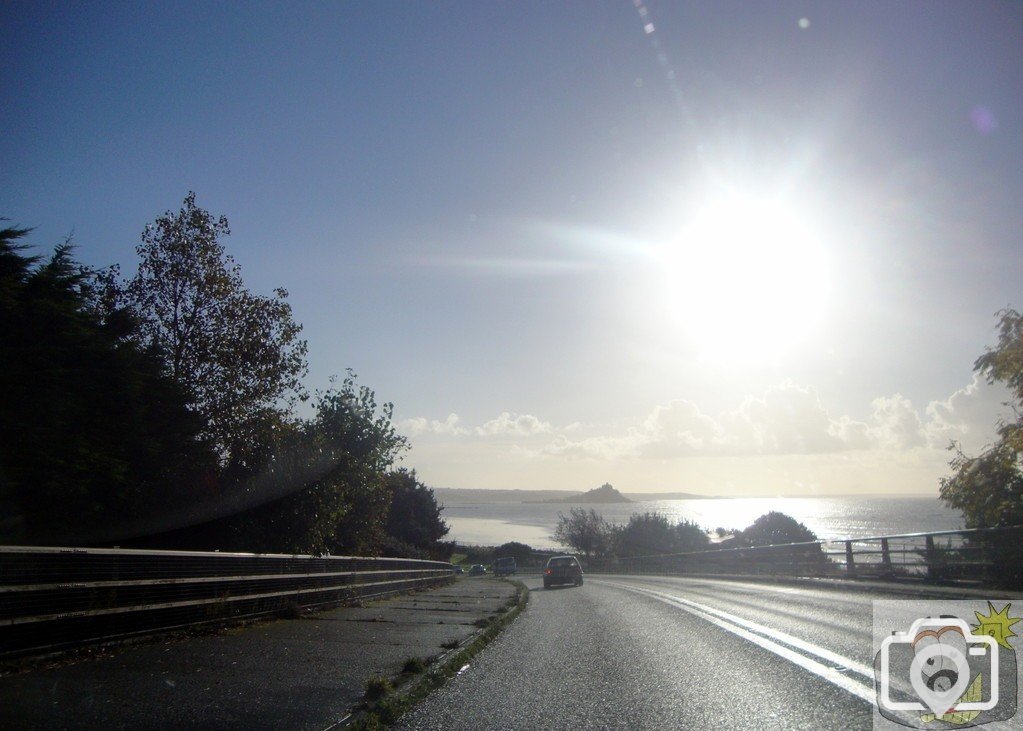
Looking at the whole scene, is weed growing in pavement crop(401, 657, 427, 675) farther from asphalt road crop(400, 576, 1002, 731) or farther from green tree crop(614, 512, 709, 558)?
green tree crop(614, 512, 709, 558)

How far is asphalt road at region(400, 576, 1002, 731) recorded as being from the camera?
17.7 feet

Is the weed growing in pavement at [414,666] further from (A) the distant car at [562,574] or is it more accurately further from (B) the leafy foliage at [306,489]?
(A) the distant car at [562,574]

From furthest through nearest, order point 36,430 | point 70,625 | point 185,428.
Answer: point 185,428 < point 36,430 < point 70,625

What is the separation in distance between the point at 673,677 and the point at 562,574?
25553mm

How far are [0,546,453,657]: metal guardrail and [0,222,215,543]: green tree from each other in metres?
4.88

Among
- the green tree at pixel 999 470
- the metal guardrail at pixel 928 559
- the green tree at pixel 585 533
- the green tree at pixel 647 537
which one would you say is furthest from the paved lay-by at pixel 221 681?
the green tree at pixel 585 533

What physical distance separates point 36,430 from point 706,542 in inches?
2719

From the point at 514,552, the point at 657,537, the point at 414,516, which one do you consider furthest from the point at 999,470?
the point at 514,552

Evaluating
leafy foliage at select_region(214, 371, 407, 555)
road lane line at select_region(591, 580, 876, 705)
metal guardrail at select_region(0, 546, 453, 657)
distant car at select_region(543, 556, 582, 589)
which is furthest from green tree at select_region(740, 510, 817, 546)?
metal guardrail at select_region(0, 546, 453, 657)

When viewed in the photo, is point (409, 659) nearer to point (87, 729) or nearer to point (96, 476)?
point (87, 729)

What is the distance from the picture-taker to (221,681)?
6258 mm

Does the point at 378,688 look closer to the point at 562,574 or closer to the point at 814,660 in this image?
the point at 814,660

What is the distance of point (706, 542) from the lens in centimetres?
7456

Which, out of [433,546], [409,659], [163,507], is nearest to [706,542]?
[433,546]
